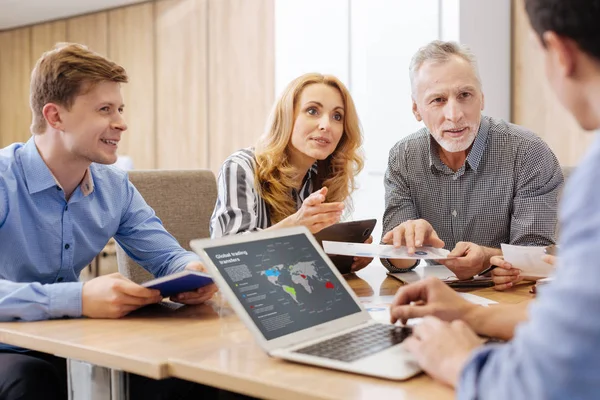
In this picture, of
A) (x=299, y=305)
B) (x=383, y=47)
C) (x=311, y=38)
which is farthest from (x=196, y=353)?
(x=311, y=38)

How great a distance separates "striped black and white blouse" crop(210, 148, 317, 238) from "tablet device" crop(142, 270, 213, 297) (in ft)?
2.04

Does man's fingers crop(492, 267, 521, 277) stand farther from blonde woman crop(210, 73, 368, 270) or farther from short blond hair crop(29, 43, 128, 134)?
short blond hair crop(29, 43, 128, 134)

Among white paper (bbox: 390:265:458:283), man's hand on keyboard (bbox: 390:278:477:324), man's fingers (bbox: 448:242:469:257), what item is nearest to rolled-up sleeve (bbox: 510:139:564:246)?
white paper (bbox: 390:265:458:283)

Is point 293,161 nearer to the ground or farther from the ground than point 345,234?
farther from the ground

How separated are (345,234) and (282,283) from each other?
645mm

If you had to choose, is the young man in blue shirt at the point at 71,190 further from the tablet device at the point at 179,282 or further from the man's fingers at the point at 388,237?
the man's fingers at the point at 388,237

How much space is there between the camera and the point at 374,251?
5.47ft

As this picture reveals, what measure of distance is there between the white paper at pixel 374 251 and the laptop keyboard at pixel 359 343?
0.39m

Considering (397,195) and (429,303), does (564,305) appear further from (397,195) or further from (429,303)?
(397,195)

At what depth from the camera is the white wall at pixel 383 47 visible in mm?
4301

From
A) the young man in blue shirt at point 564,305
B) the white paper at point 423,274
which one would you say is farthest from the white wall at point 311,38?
the young man in blue shirt at point 564,305

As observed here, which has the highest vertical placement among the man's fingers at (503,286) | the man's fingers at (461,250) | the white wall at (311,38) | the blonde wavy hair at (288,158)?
the white wall at (311,38)

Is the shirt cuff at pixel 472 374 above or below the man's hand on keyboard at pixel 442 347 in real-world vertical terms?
above

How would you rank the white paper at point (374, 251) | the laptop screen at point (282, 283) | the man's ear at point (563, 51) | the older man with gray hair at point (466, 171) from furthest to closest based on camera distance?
the older man with gray hair at point (466, 171), the white paper at point (374, 251), the laptop screen at point (282, 283), the man's ear at point (563, 51)
